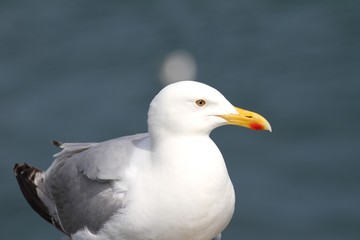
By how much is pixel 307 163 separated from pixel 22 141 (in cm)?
382

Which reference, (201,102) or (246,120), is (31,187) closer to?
(201,102)

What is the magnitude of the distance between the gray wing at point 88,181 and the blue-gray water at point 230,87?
3.82 meters

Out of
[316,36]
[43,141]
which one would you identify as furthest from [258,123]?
[316,36]

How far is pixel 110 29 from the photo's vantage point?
1448 centimetres

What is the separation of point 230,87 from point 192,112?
6285 mm

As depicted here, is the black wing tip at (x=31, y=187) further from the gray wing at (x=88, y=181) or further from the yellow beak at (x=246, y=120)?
the yellow beak at (x=246, y=120)

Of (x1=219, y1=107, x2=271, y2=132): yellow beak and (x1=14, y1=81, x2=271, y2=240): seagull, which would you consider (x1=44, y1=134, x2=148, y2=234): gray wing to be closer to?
(x1=14, y1=81, x2=271, y2=240): seagull

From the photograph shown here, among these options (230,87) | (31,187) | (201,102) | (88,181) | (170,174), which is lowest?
(230,87)

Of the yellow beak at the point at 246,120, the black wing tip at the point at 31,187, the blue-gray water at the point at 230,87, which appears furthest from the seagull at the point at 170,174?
the blue-gray water at the point at 230,87

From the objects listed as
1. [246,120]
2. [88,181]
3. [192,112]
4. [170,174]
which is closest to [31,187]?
[88,181]

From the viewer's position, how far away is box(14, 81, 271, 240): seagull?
7.02 m

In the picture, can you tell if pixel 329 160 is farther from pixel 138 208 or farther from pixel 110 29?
pixel 138 208

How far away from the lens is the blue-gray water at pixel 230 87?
39.4 feet

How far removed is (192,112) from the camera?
701 cm
